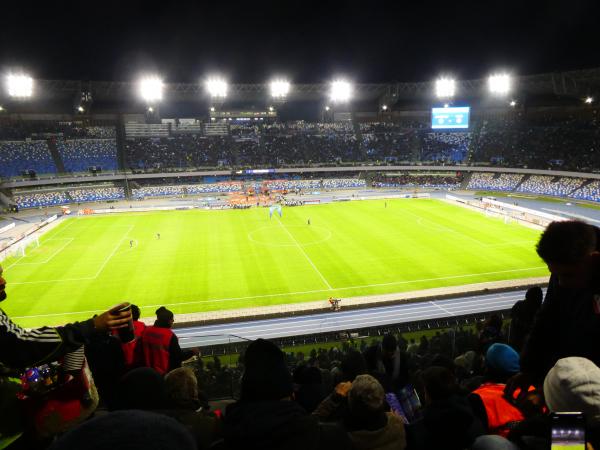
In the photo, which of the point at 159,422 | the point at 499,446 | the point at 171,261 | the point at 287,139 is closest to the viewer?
the point at 159,422

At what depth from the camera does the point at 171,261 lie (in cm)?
3681

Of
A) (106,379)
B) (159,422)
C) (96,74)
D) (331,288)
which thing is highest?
(96,74)

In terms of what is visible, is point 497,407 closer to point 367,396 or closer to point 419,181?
point 367,396

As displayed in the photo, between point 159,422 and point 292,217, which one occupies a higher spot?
point 159,422

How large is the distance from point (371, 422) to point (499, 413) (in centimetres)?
160

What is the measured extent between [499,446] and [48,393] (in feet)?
11.9

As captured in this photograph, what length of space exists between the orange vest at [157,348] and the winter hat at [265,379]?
16.1 feet

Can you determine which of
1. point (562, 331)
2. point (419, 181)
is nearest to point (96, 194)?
point (419, 181)

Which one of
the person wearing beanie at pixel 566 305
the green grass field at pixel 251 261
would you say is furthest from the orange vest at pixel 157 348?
the green grass field at pixel 251 261

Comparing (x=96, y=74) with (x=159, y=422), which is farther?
(x=96, y=74)

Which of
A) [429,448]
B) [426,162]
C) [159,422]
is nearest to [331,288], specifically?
[429,448]

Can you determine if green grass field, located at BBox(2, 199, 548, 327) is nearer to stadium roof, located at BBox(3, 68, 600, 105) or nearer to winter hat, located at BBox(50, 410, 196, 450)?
winter hat, located at BBox(50, 410, 196, 450)

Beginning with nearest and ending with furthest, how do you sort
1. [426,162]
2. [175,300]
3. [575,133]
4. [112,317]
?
[112,317], [175,300], [575,133], [426,162]

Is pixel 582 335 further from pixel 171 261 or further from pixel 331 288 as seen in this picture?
pixel 171 261
